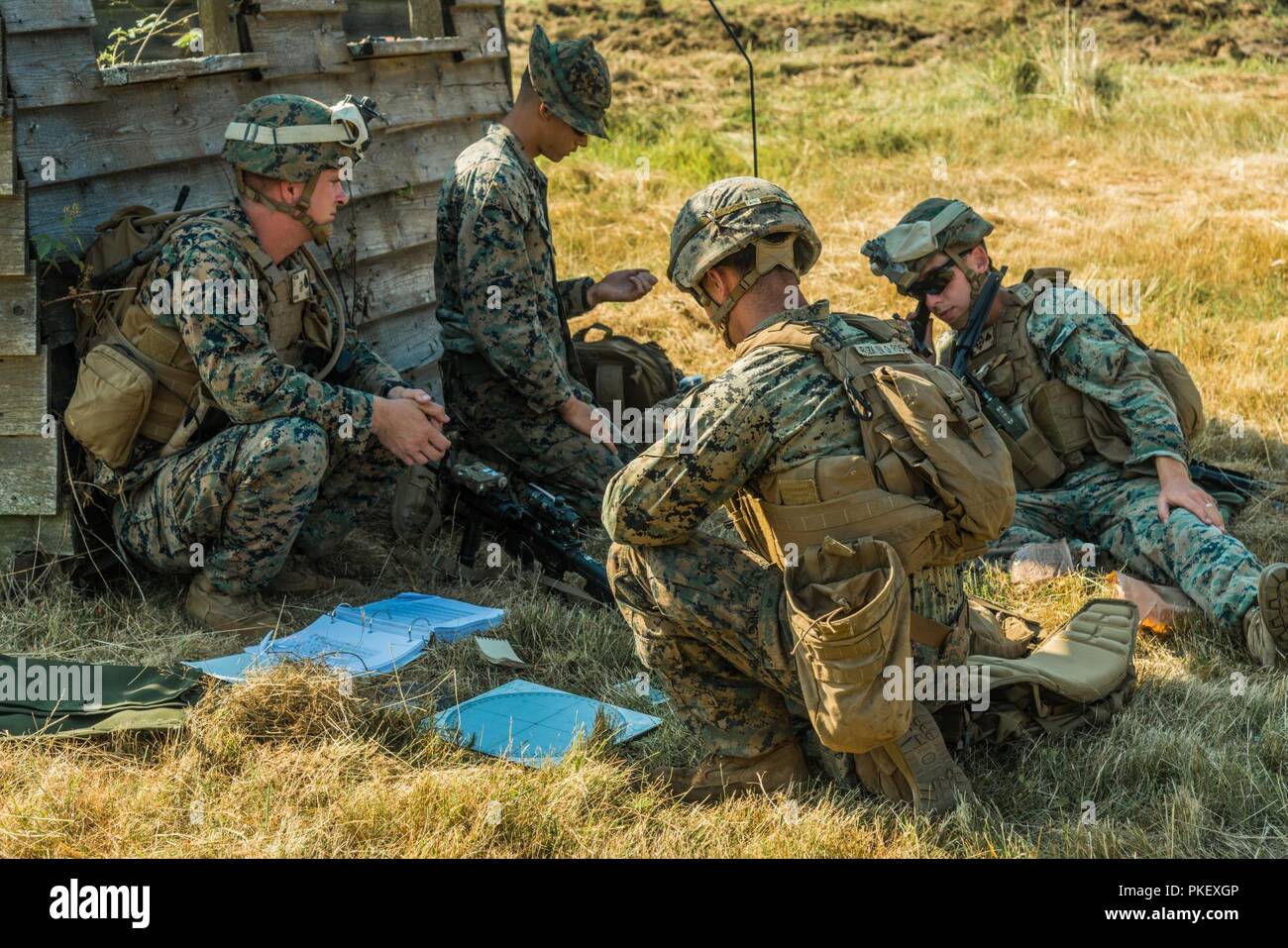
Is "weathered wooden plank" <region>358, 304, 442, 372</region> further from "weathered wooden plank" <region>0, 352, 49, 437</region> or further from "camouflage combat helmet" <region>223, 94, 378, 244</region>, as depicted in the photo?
"weathered wooden plank" <region>0, 352, 49, 437</region>

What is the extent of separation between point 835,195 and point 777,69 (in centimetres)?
722

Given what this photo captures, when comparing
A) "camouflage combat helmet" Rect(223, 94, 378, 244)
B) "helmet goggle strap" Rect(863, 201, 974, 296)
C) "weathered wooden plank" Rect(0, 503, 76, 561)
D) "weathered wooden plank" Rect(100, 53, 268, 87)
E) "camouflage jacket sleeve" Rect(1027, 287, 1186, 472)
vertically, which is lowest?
"weathered wooden plank" Rect(0, 503, 76, 561)

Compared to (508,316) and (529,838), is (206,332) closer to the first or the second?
(508,316)

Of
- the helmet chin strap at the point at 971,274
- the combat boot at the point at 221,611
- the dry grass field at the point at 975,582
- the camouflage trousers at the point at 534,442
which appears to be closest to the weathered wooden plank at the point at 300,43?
the camouflage trousers at the point at 534,442

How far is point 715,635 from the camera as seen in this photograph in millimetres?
3814

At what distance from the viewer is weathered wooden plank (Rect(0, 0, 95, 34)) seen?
4.89 metres

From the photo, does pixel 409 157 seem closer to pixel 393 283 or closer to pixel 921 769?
pixel 393 283

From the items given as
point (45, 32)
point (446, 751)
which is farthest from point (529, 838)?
point (45, 32)

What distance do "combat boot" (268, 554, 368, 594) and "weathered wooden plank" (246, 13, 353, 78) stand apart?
2.31 metres

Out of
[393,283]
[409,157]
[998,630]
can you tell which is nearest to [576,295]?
[393,283]

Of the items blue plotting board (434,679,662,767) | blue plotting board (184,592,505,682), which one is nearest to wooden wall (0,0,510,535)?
blue plotting board (184,592,505,682)

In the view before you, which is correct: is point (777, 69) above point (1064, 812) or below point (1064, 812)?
above

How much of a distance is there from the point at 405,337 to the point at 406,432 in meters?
2.30

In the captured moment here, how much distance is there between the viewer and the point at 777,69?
62.2 ft
